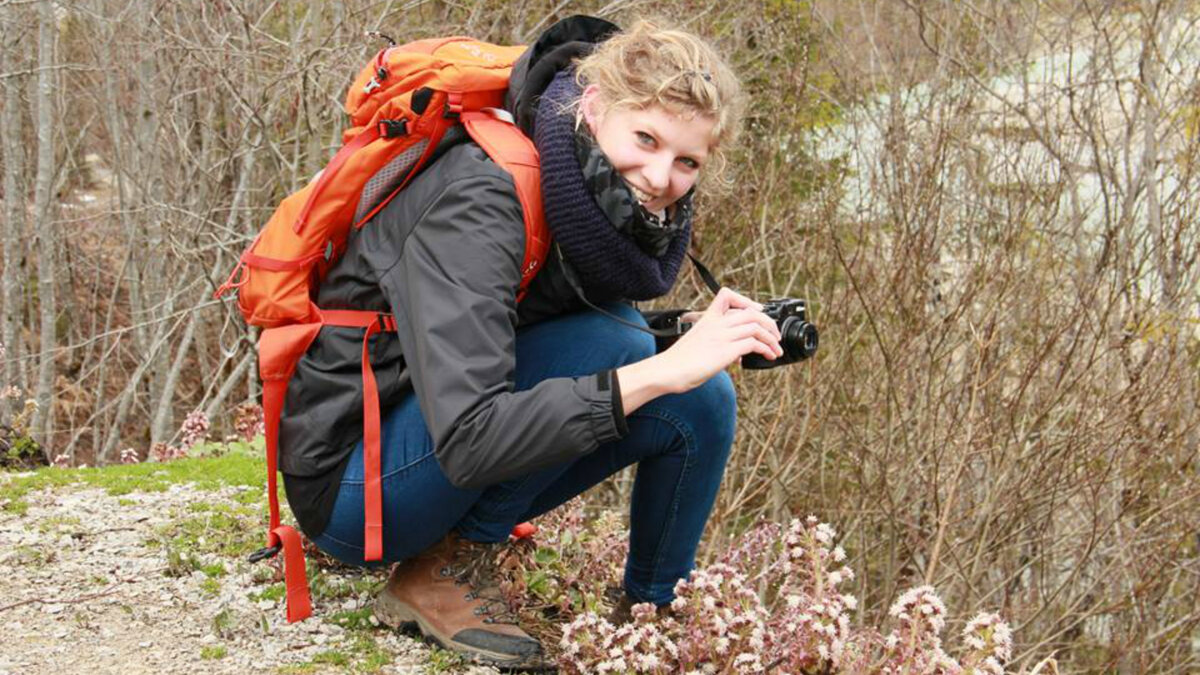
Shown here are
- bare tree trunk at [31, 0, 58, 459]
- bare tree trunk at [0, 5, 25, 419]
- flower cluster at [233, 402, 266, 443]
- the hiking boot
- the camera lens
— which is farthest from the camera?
bare tree trunk at [0, 5, 25, 419]

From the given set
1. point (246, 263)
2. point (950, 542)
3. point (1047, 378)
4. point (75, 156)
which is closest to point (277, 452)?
point (246, 263)

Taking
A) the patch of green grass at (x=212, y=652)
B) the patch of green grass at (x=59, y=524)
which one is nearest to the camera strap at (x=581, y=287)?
the patch of green grass at (x=212, y=652)

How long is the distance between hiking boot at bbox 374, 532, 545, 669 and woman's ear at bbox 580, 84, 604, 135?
1.06 metres

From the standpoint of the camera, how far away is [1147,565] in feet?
22.2

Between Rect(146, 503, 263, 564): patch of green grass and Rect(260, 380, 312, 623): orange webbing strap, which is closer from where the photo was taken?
Rect(260, 380, 312, 623): orange webbing strap

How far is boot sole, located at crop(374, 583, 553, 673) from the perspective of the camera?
2830mm

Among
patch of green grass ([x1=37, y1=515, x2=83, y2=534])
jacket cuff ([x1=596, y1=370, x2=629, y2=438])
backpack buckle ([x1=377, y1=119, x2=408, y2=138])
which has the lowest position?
patch of green grass ([x1=37, y1=515, x2=83, y2=534])

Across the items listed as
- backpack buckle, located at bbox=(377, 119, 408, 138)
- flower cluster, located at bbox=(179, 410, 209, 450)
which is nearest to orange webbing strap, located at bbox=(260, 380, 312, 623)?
backpack buckle, located at bbox=(377, 119, 408, 138)

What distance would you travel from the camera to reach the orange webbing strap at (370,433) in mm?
2605

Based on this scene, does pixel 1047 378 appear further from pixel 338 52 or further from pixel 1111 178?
pixel 338 52

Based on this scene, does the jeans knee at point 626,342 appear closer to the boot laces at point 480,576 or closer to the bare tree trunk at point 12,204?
the boot laces at point 480,576

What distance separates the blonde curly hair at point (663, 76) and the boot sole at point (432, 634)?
1302mm

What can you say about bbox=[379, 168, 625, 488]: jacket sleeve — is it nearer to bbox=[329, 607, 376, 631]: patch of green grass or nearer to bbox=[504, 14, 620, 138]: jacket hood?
bbox=[504, 14, 620, 138]: jacket hood

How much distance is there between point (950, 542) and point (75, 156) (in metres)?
10.5
